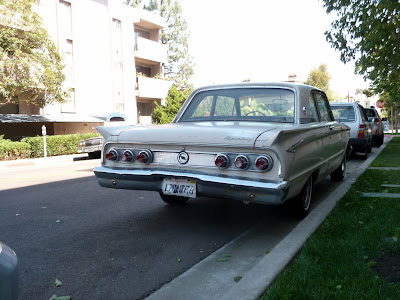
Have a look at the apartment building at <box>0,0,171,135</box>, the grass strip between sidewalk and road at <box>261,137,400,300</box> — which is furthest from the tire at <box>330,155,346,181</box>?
the apartment building at <box>0,0,171,135</box>

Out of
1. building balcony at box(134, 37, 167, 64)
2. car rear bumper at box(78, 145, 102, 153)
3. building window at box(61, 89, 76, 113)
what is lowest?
car rear bumper at box(78, 145, 102, 153)

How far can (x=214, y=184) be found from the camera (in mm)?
4008

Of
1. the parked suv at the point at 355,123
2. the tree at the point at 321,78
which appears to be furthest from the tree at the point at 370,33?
the tree at the point at 321,78

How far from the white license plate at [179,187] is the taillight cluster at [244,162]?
381 mm

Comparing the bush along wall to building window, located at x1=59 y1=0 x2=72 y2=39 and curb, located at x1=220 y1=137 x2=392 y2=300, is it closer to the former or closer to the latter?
building window, located at x1=59 y1=0 x2=72 y2=39

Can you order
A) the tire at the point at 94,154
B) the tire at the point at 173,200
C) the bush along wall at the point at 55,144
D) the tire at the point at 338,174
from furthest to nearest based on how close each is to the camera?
1. the bush along wall at the point at 55,144
2. the tire at the point at 94,154
3. the tire at the point at 338,174
4. the tire at the point at 173,200

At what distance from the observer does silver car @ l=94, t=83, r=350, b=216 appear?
3.89 metres

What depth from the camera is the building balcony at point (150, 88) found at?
31.3m

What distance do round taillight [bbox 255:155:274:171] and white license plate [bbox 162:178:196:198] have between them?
75 cm

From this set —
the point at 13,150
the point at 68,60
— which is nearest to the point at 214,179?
the point at 13,150

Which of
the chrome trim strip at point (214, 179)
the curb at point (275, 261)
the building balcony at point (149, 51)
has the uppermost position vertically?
the building balcony at point (149, 51)

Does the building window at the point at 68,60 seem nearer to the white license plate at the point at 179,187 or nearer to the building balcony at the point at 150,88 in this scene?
the building balcony at the point at 150,88

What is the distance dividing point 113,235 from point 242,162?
1.81 metres

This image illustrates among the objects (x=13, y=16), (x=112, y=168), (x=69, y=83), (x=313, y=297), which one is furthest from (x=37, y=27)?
(x=313, y=297)
